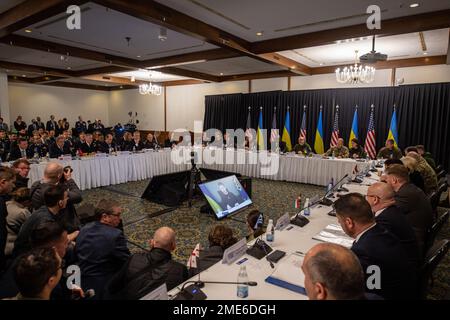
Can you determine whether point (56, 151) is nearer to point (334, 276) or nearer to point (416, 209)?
point (416, 209)

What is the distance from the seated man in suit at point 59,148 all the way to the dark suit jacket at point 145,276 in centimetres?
571

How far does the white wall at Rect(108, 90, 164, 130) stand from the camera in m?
14.2

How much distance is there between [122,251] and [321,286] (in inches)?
58.5

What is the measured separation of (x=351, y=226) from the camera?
188 cm

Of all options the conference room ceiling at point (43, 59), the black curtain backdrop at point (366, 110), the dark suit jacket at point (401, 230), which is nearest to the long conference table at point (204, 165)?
the black curtain backdrop at point (366, 110)

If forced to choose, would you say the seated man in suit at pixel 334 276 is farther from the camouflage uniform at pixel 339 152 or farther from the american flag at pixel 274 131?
the american flag at pixel 274 131

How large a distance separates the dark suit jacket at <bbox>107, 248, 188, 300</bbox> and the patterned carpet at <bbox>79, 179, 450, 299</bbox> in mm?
1571

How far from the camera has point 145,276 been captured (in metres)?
1.75

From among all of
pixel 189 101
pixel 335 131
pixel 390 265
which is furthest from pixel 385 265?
pixel 189 101

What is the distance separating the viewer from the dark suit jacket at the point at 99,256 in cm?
203

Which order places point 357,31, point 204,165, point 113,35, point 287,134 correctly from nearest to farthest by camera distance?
1. point 357,31
2. point 113,35
3. point 204,165
4. point 287,134

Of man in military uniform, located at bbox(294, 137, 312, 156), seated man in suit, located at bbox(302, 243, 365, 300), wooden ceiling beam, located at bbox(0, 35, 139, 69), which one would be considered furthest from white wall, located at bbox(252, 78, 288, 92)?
seated man in suit, located at bbox(302, 243, 365, 300)

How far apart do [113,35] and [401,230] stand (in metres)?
5.95

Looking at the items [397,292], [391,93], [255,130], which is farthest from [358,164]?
[397,292]
